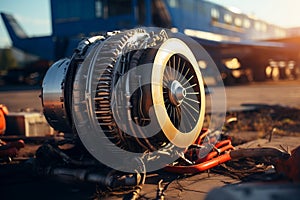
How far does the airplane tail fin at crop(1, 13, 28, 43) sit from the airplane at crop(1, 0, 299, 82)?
1289 millimetres

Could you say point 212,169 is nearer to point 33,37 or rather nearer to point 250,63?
point 250,63

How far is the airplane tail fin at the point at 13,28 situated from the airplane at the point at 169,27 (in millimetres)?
1289

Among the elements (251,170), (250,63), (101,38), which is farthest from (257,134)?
(250,63)

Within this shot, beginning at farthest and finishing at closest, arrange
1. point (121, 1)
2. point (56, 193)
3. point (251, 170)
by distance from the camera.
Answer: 1. point (121, 1)
2. point (251, 170)
3. point (56, 193)

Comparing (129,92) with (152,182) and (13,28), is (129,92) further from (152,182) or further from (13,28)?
(13,28)

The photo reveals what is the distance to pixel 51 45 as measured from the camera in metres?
32.4

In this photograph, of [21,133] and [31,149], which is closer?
[31,149]

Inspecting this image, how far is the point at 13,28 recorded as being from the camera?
36188mm

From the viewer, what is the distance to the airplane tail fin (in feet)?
117

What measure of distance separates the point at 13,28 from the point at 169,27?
1830cm

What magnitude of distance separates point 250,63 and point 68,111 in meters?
27.4

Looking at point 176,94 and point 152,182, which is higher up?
point 176,94

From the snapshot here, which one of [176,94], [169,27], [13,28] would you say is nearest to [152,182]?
[176,94]

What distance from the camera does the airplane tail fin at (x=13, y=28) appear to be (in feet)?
117
